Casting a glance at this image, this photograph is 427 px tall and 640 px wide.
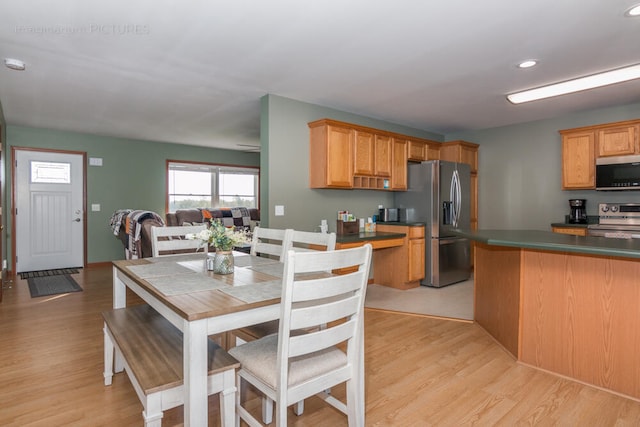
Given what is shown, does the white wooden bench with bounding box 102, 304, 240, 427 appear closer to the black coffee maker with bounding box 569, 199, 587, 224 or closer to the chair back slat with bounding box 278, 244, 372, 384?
the chair back slat with bounding box 278, 244, 372, 384

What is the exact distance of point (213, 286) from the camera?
1.75 m

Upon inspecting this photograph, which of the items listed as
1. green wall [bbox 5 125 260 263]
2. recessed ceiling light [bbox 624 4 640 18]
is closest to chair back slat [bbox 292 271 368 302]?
recessed ceiling light [bbox 624 4 640 18]

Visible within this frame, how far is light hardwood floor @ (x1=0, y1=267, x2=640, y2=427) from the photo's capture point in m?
1.92

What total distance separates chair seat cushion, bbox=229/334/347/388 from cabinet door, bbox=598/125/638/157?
463 centimetres

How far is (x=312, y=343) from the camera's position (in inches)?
56.6

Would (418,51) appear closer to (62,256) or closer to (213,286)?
(213,286)

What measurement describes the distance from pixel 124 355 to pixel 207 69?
2.57m

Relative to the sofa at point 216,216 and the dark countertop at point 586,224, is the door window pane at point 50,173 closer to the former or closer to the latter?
the sofa at point 216,216

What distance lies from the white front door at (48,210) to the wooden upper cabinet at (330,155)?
4.55 meters

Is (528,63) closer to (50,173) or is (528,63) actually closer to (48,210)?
(50,173)

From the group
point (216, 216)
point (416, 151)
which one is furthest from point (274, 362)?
point (216, 216)

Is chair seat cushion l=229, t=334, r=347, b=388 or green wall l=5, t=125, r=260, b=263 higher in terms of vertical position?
green wall l=5, t=125, r=260, b=263

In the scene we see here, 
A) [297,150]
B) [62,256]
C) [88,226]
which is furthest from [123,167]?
[297,150]

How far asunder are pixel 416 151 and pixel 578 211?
2.28 metres
